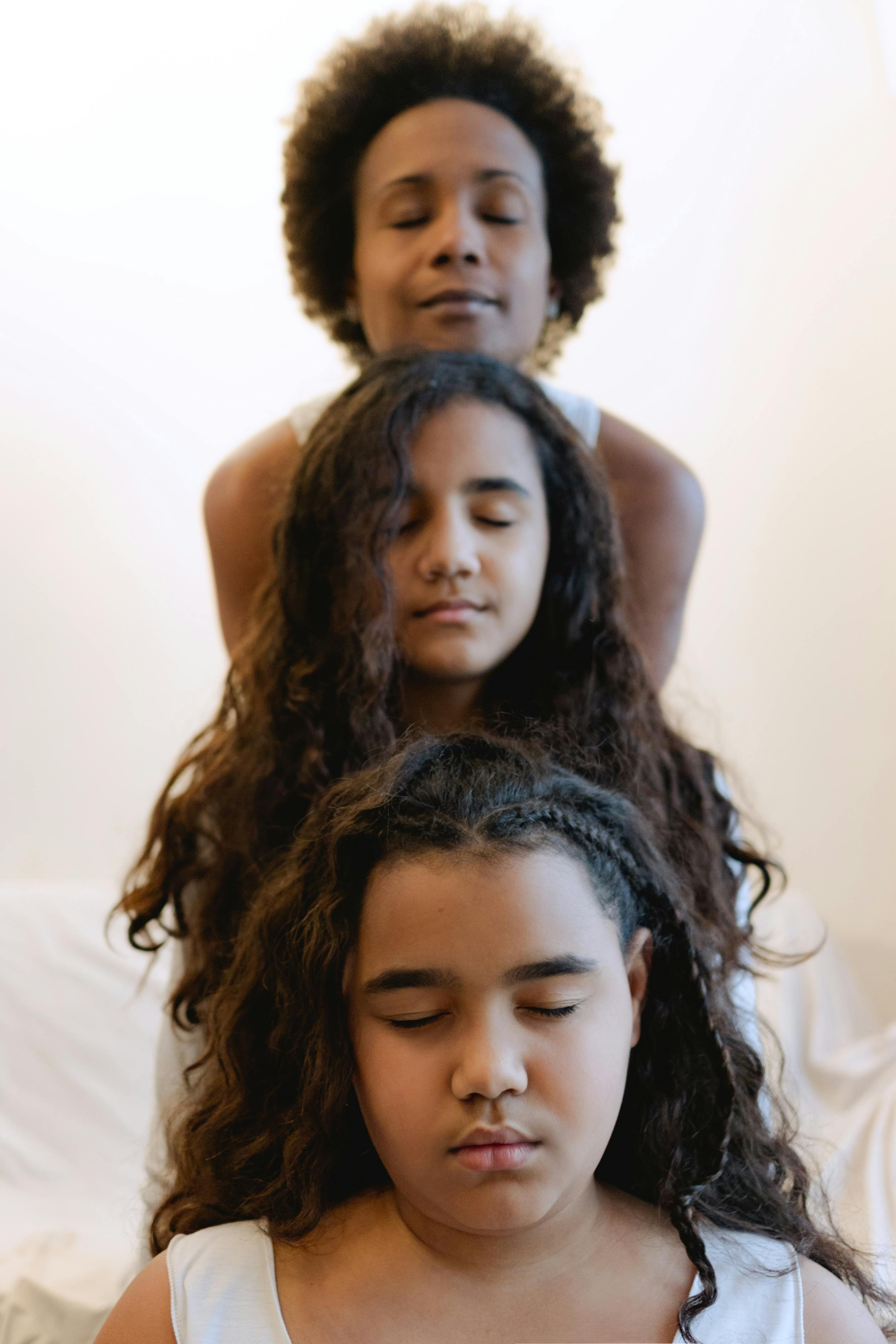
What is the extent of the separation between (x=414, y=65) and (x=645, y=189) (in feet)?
2.83

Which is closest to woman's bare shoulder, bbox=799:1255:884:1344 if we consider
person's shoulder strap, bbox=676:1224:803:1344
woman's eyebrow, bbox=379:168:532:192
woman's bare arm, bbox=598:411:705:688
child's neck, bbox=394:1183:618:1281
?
person's shoulder strap, bbox=676:1224:803:1344

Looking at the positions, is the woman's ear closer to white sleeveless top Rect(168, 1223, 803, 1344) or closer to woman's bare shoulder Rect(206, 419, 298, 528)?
white sleeveless top Rect(168, 1223, 803, 1344)

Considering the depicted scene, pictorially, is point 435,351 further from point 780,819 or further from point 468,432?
point 780,819

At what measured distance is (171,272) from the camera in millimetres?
2455

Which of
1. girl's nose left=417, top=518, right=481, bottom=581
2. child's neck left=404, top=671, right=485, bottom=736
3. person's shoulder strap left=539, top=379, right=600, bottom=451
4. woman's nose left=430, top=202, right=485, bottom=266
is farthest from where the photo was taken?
person's shoulder strap left=539, top=379, right=600, bottom=451

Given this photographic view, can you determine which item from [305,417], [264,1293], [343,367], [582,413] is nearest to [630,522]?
[582,413]

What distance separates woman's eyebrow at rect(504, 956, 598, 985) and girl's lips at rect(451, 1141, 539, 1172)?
3.6 inches

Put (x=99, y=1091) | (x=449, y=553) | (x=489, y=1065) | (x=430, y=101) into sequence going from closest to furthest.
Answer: (x=489, y=1065) < (x=449, y=553) < (x=430, y=101) < (x=99, y=1091)

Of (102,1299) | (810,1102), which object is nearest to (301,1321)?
(102,1299)

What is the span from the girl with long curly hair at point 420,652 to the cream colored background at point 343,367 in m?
0.99

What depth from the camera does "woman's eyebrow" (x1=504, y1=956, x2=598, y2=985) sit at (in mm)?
853

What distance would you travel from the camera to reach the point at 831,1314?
91 centimetres

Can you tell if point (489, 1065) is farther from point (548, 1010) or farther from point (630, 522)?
point (630, 522)

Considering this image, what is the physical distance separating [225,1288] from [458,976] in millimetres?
257
